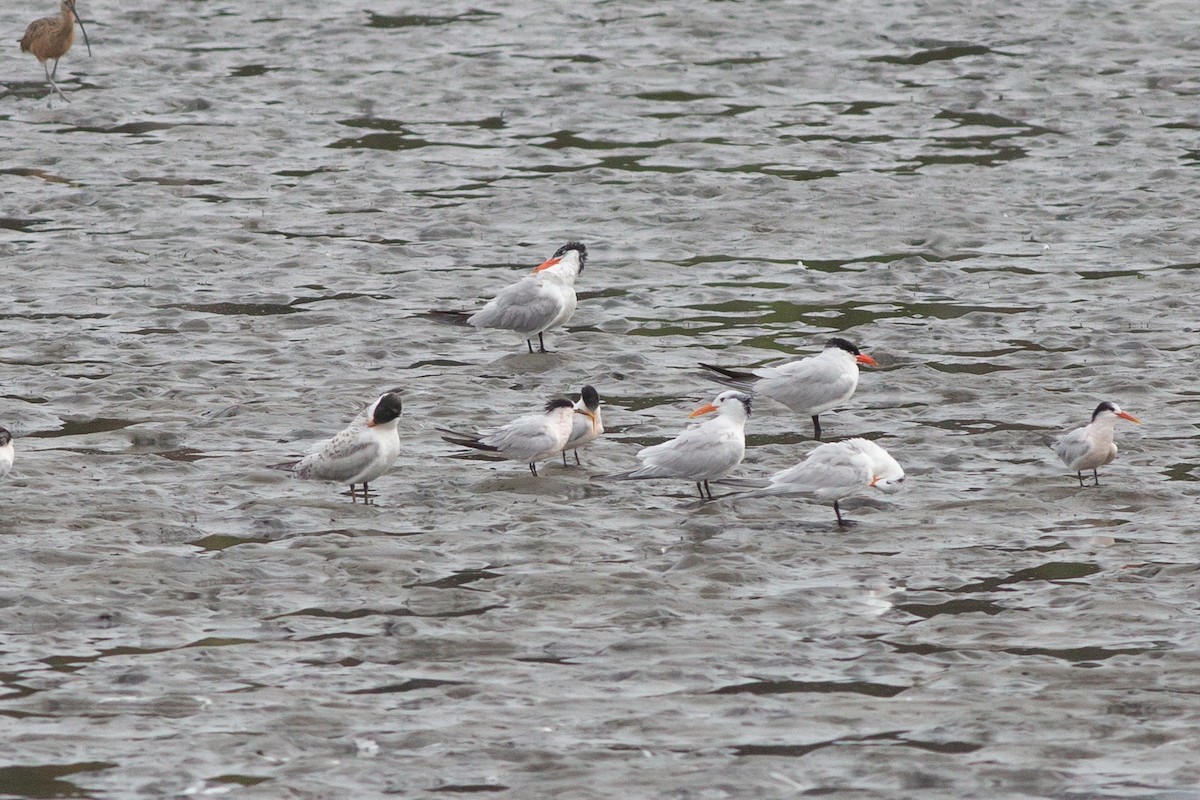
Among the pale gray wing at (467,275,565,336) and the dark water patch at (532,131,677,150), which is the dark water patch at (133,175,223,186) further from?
the pale gray wing at (467,275,565,336)

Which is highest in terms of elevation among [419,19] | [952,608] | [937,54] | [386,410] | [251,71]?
[419,19]

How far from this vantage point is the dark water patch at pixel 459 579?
880cm

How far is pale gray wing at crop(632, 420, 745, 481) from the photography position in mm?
10000

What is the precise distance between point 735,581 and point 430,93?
12.2 metres

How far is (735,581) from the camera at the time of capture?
8.93 meters

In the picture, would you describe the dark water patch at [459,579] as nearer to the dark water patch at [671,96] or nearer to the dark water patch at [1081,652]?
the dark water patch at [1081,652]

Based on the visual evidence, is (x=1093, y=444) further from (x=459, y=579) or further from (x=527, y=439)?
(x=459, y=579)

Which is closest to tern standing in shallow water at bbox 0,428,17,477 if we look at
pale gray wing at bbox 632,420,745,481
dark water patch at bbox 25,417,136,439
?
dark water patch at bbox 25,417,136,439

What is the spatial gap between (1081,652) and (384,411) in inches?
155

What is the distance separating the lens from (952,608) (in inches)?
338

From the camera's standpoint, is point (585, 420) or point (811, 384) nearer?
point (585, 420)

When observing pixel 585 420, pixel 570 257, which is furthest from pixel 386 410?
pixel 570 257

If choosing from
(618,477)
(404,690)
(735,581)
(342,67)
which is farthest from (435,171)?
(404,690)

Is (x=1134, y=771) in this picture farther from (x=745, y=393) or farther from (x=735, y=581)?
(x=745, y=393)
